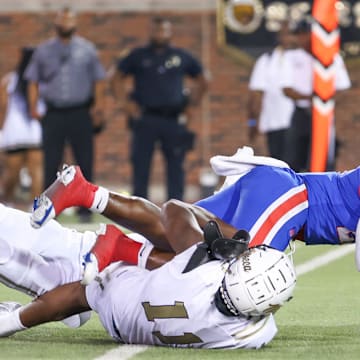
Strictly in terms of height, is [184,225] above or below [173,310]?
above

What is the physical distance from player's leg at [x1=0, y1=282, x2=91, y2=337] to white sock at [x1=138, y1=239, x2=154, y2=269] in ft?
0.98

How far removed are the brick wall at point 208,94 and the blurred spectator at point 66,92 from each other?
4.89 metres

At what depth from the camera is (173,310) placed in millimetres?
6414

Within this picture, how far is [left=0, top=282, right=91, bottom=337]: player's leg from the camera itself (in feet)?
22.3

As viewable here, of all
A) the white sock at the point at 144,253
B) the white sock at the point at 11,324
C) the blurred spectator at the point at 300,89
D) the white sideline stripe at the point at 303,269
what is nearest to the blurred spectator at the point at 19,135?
the blurred spectator at the point at 300,89

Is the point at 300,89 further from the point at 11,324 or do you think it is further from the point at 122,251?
the point at 11,324

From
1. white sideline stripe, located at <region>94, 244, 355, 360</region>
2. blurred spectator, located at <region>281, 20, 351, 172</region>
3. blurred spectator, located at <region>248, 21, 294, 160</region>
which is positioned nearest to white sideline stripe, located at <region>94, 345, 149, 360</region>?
white sideline stripe, located at <region>94, 244, 355, 360</region>

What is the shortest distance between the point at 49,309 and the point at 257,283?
1.08 m

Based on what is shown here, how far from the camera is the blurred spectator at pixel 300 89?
605 inches

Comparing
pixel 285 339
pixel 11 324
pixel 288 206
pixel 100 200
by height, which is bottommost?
pixel 285 339

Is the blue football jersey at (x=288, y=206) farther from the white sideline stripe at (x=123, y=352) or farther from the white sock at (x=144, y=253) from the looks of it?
the white sideline stripe at (x=123, y=352)

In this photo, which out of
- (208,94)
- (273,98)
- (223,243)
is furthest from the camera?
(208,94)

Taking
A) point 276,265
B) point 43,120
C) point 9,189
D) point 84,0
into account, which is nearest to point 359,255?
point 276,265

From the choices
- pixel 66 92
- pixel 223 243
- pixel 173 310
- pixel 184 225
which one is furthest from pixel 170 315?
pixel 66 92
